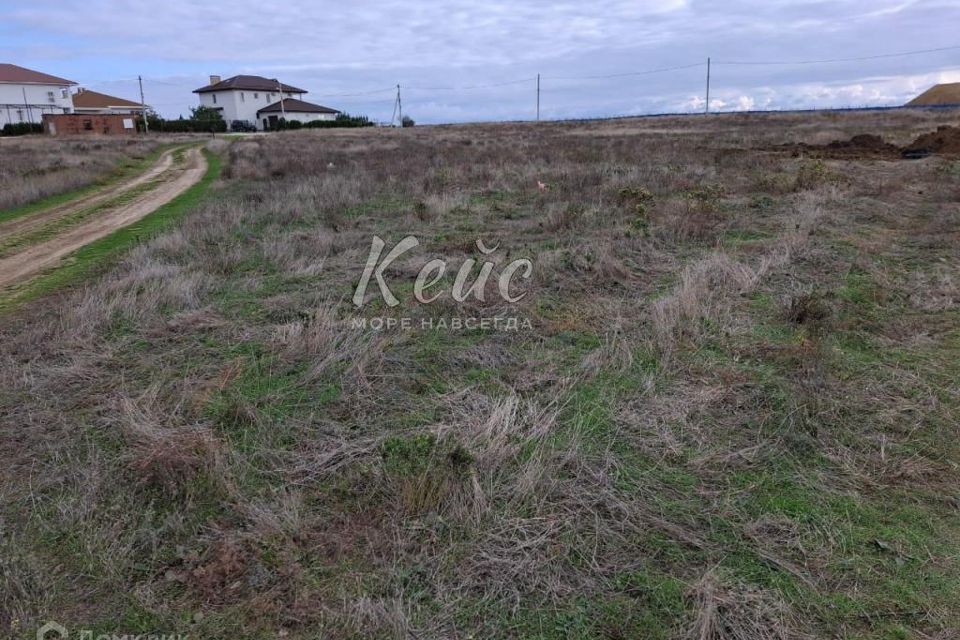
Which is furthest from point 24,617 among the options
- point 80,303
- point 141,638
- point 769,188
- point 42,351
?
point 769,188

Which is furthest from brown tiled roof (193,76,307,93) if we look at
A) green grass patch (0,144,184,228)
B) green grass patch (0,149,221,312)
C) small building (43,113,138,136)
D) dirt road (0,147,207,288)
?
green grass patch (0,149,221,312)

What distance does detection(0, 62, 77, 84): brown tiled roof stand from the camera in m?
59.5

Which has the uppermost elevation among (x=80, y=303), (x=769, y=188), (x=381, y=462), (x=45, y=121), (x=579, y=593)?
(x=45, y=121)

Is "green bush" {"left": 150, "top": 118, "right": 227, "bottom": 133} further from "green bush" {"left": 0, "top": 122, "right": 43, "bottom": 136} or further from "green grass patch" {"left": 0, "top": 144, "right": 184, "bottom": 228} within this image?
"green grass patch" {"left": 0, "top": 144, "right": 184, "bottom": 228}

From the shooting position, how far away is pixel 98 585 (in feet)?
8.59

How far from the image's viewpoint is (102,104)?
75.6m

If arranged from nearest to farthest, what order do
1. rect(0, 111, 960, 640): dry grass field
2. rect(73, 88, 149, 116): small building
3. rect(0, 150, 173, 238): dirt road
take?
rect(0, 111, 960, 640): dry grass field, rect(0, 150, 173, 238): dirt road, rect(73, 88, 149, 116): small building

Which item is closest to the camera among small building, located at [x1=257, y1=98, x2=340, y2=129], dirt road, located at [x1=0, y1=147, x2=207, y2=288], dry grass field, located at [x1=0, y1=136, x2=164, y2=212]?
dirt road, located at [x1=0, y1=147, x2=207, y2=288]

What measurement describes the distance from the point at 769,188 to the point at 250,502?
12624mm

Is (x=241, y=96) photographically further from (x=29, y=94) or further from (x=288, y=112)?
(x=29, y=94)

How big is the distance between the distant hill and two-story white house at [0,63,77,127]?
3825 inches

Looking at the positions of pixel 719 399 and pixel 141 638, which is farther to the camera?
pixel 719 399

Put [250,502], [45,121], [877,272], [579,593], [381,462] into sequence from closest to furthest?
[579,593] → [250,502] → [381,462] → [877,272] → [45,121]

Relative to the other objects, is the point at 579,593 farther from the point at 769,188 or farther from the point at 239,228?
the point at 769,188
